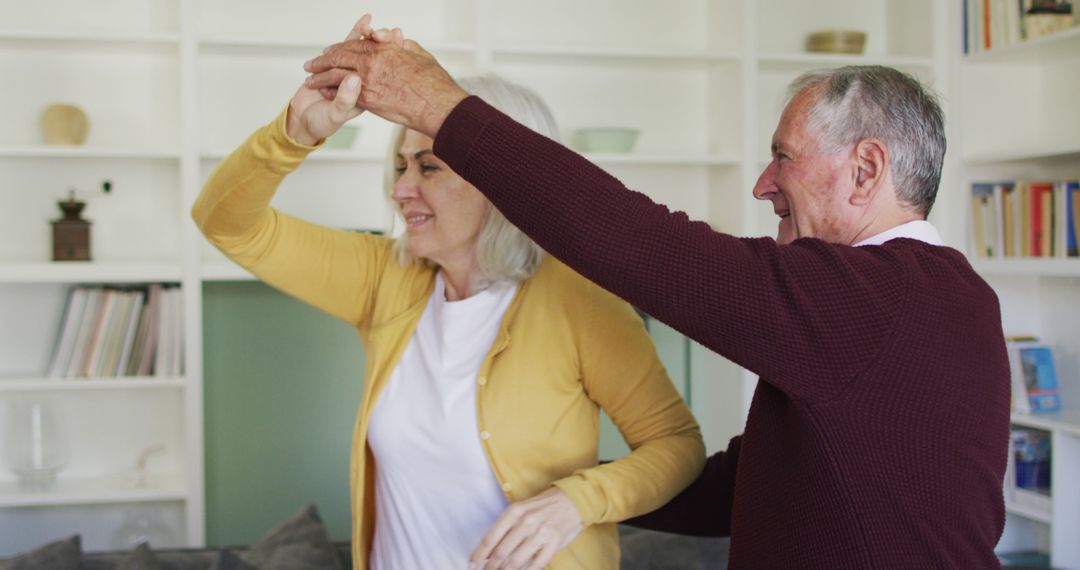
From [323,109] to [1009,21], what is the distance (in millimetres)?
3032

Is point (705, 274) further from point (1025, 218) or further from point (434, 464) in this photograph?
point (1025, 218)

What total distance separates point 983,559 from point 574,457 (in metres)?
0.62

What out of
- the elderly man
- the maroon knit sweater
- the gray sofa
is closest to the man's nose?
the elderly man

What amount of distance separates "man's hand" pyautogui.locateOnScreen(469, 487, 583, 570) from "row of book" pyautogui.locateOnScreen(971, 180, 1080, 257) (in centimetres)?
262

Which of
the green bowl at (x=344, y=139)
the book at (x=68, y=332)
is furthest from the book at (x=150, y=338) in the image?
the green bowl at (x=344, y=139)

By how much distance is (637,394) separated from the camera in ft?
5.32

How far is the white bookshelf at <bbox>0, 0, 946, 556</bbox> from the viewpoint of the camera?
3449 mm

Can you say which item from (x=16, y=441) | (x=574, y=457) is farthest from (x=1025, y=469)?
(x=16, y=441)

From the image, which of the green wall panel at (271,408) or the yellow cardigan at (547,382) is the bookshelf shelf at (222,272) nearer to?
the green wall panel at (271,408)

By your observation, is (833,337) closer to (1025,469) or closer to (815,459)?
(815,459)

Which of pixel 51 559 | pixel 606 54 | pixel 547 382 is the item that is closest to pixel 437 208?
pixel 547 382

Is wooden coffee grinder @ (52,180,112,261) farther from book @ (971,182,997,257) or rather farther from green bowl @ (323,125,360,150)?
book @ (971,182,997,257)

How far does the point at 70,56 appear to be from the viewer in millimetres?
3611

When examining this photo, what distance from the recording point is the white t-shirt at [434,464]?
1.60m
